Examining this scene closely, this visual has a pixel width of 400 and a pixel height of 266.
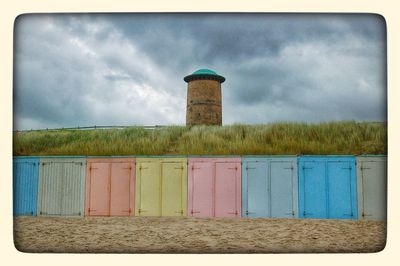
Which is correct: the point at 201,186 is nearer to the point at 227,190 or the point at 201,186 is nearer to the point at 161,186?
the point at 227,190

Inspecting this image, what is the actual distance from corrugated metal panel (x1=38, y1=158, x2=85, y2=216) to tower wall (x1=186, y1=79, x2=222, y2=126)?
231cm

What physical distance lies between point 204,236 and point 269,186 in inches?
59.7

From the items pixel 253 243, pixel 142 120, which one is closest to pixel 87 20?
pixel 142 120

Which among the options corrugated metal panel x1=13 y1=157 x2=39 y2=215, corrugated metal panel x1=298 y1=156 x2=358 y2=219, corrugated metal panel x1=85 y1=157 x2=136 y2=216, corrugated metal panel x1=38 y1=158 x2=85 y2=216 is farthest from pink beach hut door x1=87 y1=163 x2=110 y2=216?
corrugated metal panel x1=298 y1=156 x2=358 y2=219

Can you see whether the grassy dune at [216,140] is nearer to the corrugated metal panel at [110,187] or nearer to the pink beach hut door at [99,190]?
the corrugated metal panel at [110,187]

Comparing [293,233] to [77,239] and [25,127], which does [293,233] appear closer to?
[77,239]

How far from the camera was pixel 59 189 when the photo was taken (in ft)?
22.2

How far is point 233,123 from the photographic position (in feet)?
21.9

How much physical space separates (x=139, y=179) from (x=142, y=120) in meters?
1.15

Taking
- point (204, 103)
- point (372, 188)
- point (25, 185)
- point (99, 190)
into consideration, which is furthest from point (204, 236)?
point (25, 185)

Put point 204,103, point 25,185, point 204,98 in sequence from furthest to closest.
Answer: point 204,98 → point 204,103 → point 25,185

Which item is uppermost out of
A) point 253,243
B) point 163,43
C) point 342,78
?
point 163,43

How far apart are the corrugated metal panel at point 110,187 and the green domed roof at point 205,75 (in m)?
1.85

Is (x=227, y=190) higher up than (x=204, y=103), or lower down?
lower down
